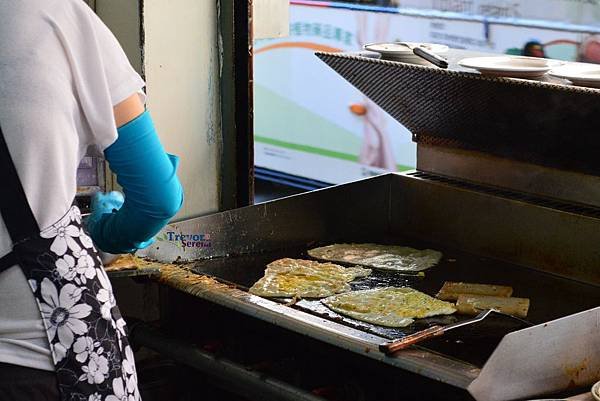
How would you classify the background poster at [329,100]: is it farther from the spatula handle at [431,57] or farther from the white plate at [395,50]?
the spatula handle at [431,57]

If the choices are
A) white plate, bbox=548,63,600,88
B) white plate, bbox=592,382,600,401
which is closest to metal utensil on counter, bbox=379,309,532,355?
white plate, bbox=592,382,600,401

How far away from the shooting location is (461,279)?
147 inches

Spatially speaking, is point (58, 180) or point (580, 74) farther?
point (580, 74)

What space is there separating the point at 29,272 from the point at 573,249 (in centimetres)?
232

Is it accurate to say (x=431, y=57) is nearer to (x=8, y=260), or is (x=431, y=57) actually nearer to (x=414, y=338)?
(x=414, y=338)

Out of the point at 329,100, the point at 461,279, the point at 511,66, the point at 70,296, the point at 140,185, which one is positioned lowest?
the point at 461,279

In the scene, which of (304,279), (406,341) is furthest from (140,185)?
(304,279)

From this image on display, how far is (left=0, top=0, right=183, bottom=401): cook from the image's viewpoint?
1.90 meters

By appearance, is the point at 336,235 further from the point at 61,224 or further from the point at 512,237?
the point at 61,224

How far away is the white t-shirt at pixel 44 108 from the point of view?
190 cm

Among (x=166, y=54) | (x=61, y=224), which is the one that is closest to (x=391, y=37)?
(x=166, y=54)

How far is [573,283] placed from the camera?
3.63m

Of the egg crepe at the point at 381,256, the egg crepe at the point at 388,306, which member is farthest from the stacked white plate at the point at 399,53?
the egg crepe at the point at 388,306

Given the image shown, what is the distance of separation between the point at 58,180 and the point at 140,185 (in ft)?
0.83
